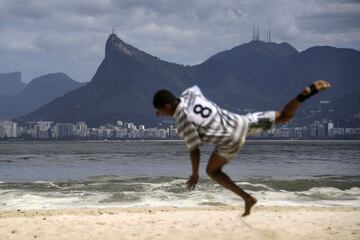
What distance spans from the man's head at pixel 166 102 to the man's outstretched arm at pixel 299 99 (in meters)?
1.38

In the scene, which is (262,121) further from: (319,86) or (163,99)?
(163,99)

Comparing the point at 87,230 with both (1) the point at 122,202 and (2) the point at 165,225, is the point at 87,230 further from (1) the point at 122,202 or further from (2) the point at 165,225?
(1) the point at 122,202

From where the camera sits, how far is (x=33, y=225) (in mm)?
10766

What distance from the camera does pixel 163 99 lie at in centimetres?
678

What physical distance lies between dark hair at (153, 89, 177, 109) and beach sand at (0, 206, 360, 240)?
3404 millimetres

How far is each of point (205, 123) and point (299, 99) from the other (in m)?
1.26

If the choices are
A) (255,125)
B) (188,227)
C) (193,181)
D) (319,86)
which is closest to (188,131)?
(193,181)

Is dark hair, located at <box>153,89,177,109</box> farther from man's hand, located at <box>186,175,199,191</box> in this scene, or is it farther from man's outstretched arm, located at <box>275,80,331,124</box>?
man's outstretched arm, located at <box>275,80,331,124</box>

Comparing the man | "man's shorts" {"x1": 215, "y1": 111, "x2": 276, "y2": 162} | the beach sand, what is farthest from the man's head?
the beach sand

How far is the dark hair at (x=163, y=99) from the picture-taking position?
676 cm

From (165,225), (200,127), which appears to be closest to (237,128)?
(200,127)

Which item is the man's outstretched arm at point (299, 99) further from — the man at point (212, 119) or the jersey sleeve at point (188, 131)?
the jersey sleeve at point (188, 131)

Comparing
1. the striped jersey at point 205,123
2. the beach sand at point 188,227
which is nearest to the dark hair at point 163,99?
the striped jersey at point 205,123

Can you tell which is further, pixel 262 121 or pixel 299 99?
pixel 262 121
